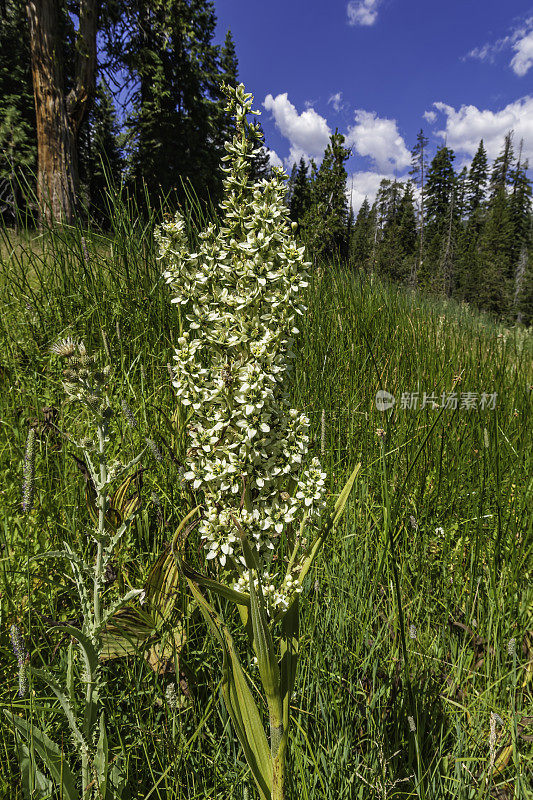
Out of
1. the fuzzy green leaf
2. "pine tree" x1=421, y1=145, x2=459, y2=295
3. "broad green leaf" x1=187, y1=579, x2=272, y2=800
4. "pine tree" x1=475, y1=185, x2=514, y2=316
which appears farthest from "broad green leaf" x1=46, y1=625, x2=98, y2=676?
"pine tree" x1=421, y1=145, x2=459, y2=295

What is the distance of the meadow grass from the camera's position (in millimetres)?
1186

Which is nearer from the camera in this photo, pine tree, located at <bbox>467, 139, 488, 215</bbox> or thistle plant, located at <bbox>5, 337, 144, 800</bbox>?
thistle plant, located at <bbox>5, 337, 144, 800</bbox>

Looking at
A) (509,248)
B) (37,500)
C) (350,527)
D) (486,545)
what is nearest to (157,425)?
(37,500)

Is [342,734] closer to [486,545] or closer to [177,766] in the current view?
[177,766]

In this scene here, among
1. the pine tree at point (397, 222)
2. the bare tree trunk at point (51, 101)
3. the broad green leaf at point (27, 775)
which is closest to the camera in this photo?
the broad green leaf at point (27, 775)

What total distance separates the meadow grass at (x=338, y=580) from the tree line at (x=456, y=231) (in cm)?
3177

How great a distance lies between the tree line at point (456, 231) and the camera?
4800 cm

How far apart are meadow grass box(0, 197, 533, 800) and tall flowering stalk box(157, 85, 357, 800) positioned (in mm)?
278

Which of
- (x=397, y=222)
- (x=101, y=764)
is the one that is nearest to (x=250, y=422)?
(x=101, y=764)

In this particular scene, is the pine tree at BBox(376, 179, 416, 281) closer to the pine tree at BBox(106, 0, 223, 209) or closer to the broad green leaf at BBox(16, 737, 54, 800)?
the pine tree at BBox(106, 0, 223, 209)

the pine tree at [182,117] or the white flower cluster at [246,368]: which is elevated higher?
the pine tree at [182,117]

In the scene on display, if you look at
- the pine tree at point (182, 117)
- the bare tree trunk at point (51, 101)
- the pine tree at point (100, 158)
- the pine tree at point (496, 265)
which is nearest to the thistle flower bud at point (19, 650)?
the pine tree at point (100, 158)

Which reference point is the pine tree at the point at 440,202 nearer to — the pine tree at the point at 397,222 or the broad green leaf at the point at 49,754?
the pine tree at the point at 397,222

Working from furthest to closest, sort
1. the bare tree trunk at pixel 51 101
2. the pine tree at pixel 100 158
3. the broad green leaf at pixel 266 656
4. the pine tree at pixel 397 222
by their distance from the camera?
the pine tree at pixel 397 222 < the bare tree trunk at pixel 51 101 < the pine tree at pixel 100 158 < the broad green leaf at pixel 266 656
